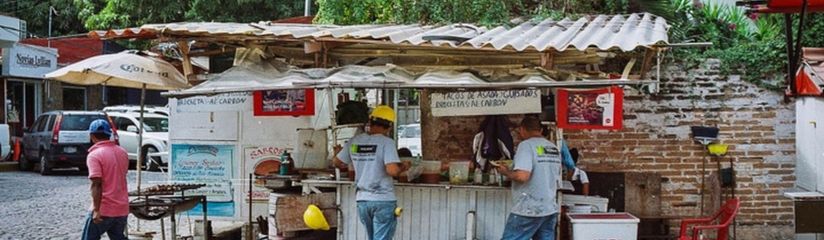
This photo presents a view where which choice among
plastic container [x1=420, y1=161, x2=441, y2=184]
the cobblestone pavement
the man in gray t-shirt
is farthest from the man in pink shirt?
the man in gray t-shirt

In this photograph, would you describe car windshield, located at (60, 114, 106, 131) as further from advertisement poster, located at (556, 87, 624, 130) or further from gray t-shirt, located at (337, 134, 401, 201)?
advertisement poster, located at (556, 87, 624, 130)

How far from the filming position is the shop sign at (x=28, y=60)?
20.1m

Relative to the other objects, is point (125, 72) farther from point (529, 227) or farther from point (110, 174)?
point (529, 227)

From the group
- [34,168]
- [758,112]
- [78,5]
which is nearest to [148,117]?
[34,168]

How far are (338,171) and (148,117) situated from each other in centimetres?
1462

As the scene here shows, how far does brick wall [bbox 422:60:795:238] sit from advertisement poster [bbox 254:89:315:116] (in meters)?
1.39

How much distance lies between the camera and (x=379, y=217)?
701 cm

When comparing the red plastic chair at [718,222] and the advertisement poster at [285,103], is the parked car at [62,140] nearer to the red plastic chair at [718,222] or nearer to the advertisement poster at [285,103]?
the advertisement poster at [285,103]

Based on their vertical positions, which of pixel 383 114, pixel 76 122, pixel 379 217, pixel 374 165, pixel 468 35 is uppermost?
pixel 468 35

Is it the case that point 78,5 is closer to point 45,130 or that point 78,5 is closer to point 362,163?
point 45,130

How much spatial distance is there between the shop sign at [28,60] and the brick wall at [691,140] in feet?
49.5

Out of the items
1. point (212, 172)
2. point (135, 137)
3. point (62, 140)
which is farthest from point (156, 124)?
point (212, 172)

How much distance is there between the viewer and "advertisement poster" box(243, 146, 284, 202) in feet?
29.1

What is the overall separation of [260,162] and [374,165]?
2329mm
